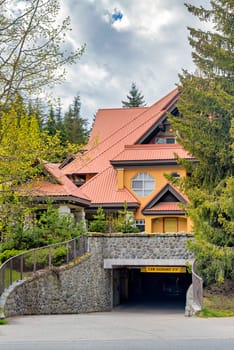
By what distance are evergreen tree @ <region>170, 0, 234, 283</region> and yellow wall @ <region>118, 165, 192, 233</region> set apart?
12.5 m

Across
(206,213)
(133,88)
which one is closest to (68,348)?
(206,213)

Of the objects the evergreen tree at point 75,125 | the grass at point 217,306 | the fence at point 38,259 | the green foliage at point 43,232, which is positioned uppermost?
the evergreen tree at point 75,125

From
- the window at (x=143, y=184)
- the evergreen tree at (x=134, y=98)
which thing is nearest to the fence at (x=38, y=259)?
the window at (x=143, y=184)

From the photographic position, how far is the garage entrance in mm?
36059

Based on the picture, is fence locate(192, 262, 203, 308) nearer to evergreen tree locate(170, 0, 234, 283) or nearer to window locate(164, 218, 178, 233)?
evergreen tree locate(170, 0, 234, 283)

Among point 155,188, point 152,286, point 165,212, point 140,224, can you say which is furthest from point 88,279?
point 152,286

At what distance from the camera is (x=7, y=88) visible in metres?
16.8

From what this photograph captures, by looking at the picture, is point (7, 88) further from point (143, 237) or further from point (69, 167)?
point (69, 167)

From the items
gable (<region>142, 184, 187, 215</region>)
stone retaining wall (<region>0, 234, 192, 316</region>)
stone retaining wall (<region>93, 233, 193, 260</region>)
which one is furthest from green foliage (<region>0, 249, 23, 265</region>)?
gable (<region>142, 184, 187, 215</region>)

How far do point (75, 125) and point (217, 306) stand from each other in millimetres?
55361

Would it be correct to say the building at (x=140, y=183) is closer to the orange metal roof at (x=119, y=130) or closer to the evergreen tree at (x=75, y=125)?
the orange metal roof at (x=119, y=130)

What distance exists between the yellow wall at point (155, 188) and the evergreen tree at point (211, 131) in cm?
1250

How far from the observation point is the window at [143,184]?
37.5m

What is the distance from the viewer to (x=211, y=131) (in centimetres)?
2331
